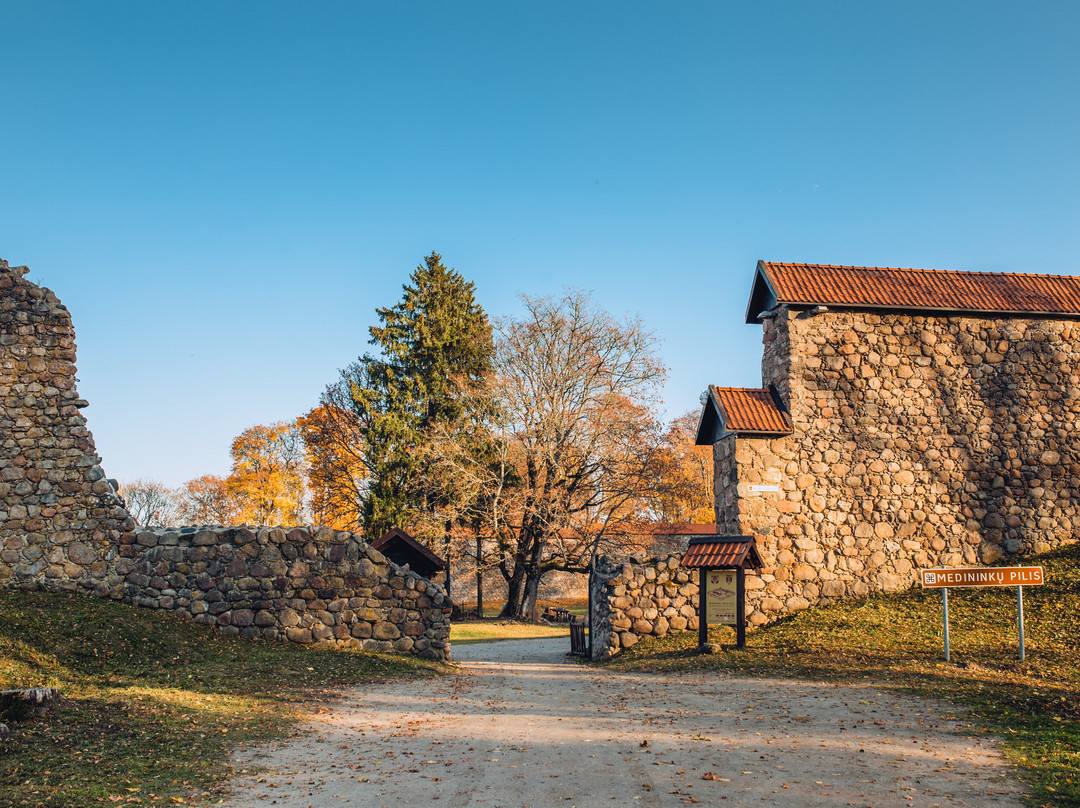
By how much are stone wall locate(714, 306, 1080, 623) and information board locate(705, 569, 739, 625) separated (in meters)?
2.27

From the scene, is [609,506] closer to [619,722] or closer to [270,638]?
[270,638]

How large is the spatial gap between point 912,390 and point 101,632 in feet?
56.3

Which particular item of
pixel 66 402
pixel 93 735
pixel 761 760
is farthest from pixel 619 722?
pixel 66 402

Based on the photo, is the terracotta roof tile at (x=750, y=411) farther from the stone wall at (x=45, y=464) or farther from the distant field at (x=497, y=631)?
the stone wall at (x=45, y=464)

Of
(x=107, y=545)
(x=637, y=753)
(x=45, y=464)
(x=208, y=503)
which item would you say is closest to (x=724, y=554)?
(x=637, y=753)

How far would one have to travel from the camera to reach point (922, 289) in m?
18.8

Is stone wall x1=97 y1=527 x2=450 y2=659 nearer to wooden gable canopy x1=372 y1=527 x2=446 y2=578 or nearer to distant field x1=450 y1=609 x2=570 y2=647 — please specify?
wooden gable canopy x1=372 y1=527 x2=446 y2=578

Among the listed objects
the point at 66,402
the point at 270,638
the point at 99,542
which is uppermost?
the point at 66,402

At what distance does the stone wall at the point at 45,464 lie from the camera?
14.3 metres

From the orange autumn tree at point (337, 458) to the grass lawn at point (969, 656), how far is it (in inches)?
825

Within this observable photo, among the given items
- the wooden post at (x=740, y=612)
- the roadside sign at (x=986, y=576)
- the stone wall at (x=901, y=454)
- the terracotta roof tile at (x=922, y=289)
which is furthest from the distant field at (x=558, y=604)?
the roadside sign at (x=986, y=576)

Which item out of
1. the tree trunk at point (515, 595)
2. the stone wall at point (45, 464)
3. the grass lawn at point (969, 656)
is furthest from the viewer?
the tree trunk at point (515, 595)

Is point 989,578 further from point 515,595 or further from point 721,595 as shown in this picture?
point 515,595

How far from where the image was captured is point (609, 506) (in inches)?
1188
